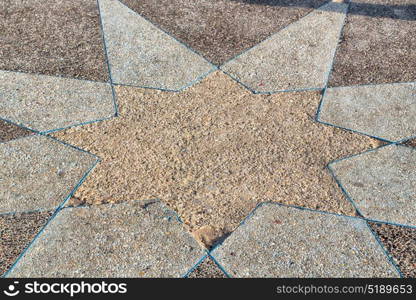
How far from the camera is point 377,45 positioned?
4723 mm

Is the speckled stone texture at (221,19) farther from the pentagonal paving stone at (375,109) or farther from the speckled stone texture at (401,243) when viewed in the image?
the speckled stone texture at (401,243)

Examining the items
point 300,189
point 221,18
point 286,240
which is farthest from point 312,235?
point 221,18

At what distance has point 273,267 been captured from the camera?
2.93 m

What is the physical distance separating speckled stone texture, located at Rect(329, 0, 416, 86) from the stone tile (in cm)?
165

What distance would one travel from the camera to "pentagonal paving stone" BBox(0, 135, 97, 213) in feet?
10.8

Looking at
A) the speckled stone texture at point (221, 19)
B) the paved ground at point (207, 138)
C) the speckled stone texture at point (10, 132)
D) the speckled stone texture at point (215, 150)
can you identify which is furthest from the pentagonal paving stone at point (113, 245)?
the speckled stone texture at point (221, 19)

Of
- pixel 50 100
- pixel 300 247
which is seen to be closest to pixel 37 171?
pixel 50 100

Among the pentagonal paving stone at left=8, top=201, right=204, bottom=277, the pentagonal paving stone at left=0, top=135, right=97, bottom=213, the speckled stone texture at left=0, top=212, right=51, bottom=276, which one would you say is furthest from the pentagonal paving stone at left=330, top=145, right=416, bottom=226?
the speckled stone texture at left=0, top=212, right=51, bottom=276

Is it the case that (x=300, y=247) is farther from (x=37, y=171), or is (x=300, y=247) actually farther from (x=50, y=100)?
(x=50, y=100)

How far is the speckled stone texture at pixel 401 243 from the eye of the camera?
9.66 feet

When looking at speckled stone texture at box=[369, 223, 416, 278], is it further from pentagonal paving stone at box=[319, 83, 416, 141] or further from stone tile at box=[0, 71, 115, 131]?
stone tile at box=[0, 71, 115, 131]

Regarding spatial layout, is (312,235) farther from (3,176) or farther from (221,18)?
(221,18)

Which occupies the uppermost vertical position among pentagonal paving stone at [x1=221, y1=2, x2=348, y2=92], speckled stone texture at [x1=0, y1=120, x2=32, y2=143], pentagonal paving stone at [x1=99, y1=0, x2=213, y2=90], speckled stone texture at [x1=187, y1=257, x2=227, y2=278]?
speckled stone texture at [x1=0, y1=120, x2=32, y2=143]

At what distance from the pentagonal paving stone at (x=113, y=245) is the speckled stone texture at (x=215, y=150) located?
4.4 inches
